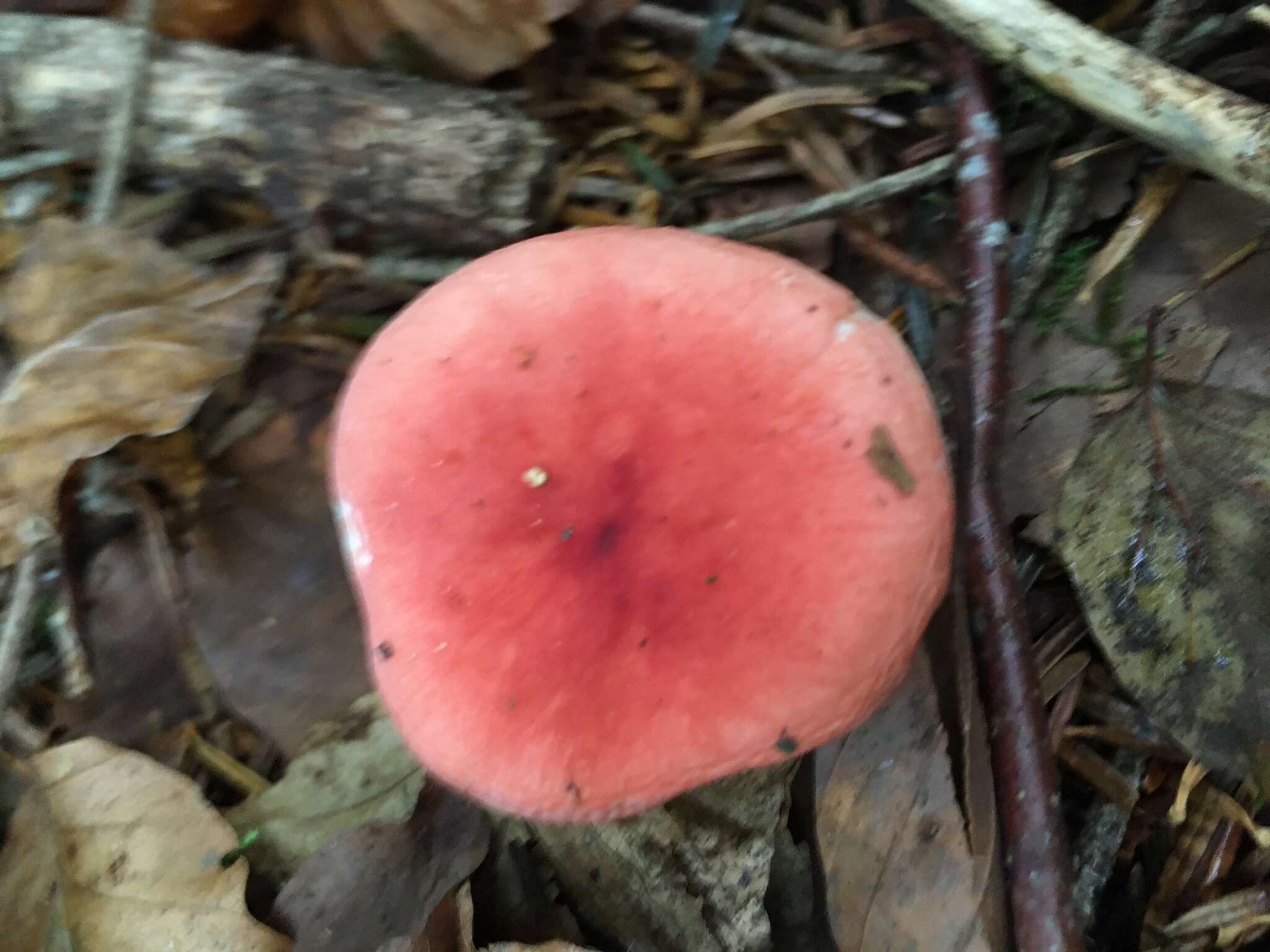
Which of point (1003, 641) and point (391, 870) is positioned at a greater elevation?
point (1003, 641)

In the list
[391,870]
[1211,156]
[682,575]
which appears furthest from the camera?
[391,870]

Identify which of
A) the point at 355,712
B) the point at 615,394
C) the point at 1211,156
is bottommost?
the point at 355,712

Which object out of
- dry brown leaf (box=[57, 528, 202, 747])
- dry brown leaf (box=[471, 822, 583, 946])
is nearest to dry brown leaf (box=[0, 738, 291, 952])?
dry brown leaf (box=[57, 528, 202, 747])

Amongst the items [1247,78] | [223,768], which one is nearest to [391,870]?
[223,768]

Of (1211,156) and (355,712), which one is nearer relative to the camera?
(1211,156)

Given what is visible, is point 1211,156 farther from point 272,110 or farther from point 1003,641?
point 272,110

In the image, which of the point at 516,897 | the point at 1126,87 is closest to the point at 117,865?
the point at 516,897

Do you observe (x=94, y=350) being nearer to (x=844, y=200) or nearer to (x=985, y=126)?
(x=844, y=200)
